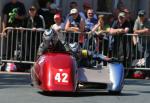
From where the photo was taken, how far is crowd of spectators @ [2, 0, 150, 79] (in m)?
18.0

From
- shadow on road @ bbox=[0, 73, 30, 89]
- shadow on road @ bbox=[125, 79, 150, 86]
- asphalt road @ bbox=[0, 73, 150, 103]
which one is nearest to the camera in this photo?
asphalt road @ bbox=[0, 73, 150, 103]

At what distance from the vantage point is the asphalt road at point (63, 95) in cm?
1220

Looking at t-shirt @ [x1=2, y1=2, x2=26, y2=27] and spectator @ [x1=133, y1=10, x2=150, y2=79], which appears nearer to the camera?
spectator @ [x1=133, y1=10, x2=150, y2=79]

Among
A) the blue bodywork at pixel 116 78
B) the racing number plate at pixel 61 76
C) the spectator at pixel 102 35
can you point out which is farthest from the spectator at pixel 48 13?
the racing number plate at pixel 61 76

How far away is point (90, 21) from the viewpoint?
1880cm

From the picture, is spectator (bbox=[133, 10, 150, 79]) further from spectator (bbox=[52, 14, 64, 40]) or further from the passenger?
spectator (bbox=[52, 14, 64, 40])

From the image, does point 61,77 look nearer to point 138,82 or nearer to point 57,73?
point 57,73

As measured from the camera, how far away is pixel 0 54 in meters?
18.6

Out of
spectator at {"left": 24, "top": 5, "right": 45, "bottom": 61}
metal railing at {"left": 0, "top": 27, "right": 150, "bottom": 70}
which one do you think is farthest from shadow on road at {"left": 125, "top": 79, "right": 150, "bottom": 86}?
spectator at {"left": 24, "top": 5, "right": 45, "bottom": 61}

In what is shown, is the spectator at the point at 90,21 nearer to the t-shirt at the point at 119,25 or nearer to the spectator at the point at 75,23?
the spectator at the point at 75,23

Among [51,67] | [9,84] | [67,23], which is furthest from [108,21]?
[51,67]

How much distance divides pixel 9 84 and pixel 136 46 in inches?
179

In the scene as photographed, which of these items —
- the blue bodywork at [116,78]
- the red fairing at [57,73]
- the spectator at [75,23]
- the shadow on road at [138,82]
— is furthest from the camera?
the spectator at [75,23]

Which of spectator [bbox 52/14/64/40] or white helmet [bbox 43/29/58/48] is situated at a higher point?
spectator [bbox 52/14/64/40]
